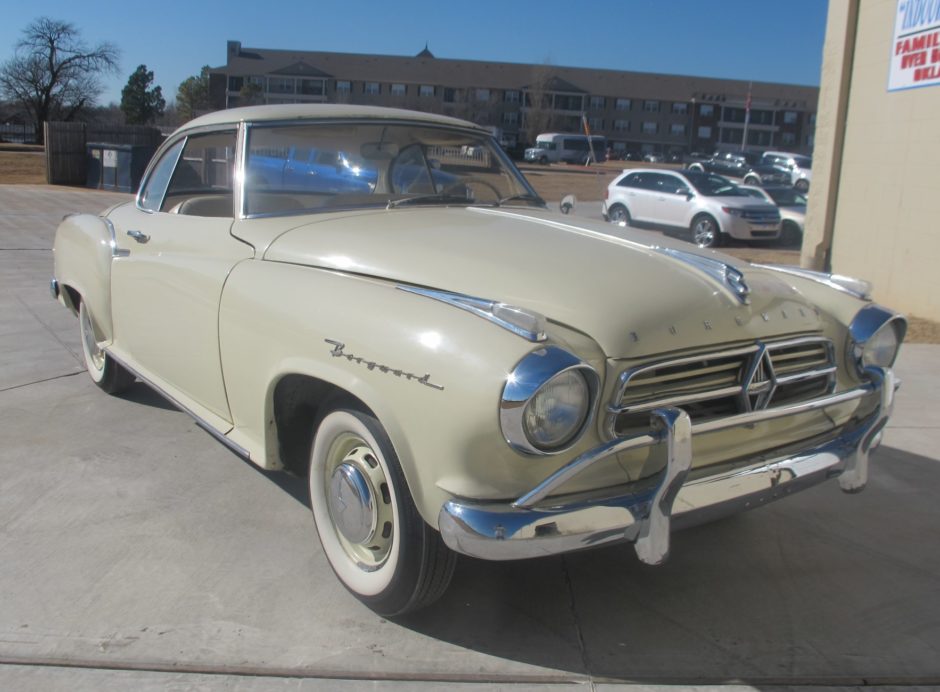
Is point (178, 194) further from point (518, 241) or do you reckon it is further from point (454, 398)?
point (454, 398)

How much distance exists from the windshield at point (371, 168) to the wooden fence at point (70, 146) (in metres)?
20.8

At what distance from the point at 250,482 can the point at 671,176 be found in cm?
1482

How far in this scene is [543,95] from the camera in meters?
77.1

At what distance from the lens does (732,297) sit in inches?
112

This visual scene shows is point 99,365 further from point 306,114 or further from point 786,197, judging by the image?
point 786,197

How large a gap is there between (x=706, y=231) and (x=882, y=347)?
43.7 ft

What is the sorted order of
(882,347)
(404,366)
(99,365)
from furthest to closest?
(99,365)
(882,347)
(404,366)

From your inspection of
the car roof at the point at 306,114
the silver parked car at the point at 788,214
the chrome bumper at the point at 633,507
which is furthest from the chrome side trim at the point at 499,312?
the silver parked car at the point at 788,214

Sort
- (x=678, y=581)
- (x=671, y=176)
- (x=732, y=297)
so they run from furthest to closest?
(x=671, y=176) → (x=678, y=581) → (x=732, y=297)

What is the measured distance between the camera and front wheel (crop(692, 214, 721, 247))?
1599 centimetres

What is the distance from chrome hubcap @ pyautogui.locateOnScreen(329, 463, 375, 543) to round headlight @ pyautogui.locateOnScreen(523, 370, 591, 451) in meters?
0.69

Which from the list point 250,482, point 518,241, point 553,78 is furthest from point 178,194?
point 553,78

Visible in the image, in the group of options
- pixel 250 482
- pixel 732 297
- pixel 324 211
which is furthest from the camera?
pixel 250 482

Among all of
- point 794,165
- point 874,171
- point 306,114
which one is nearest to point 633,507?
point 306,114
